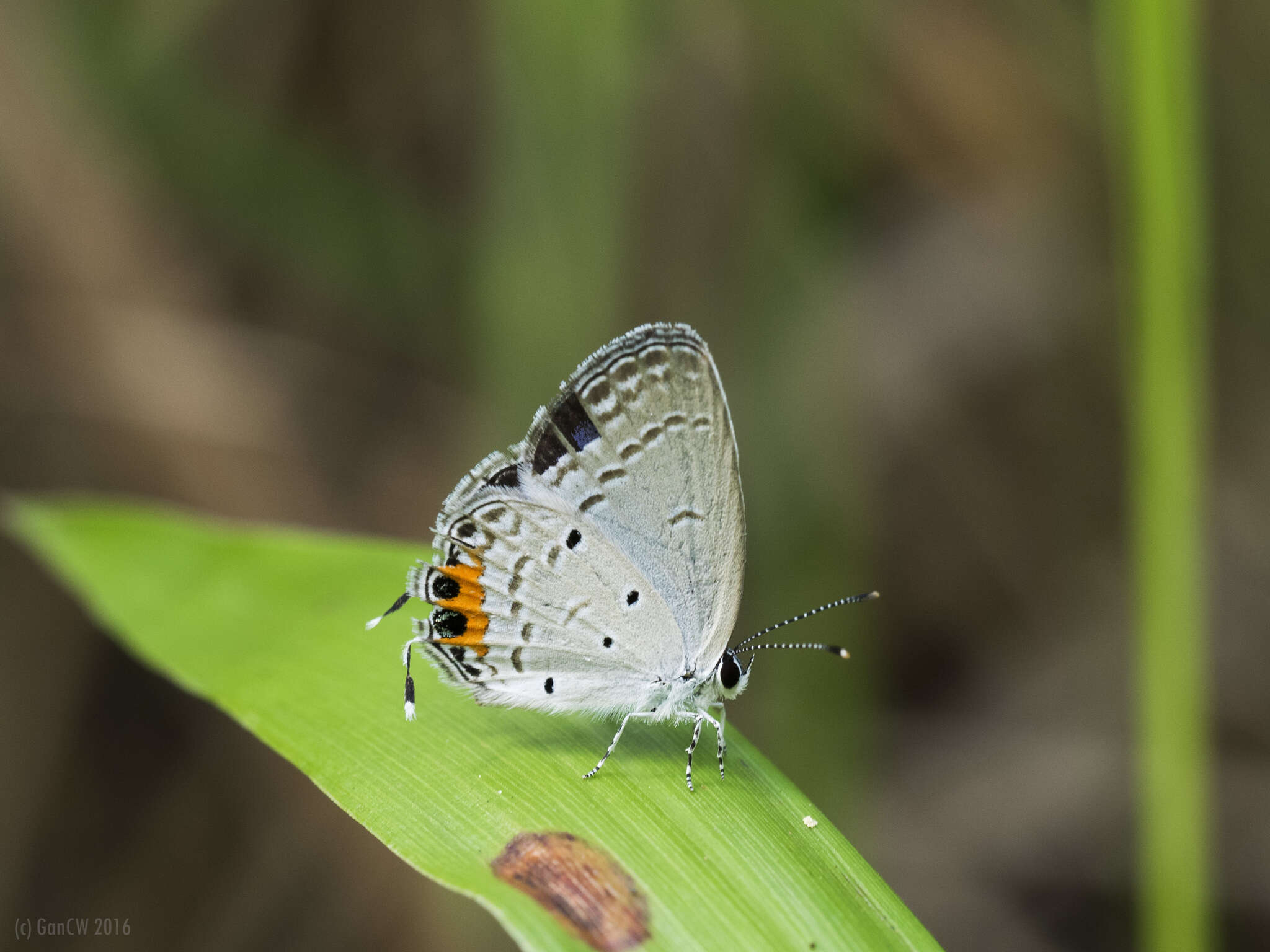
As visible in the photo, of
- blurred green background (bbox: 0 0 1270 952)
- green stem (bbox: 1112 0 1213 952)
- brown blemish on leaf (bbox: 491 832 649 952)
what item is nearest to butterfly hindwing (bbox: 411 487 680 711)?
brown blemish on leaf (bbox: 491 832 649 952)

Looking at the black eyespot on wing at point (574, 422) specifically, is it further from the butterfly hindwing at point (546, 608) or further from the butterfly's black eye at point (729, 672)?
the butterfly's black eye at point (729, 672)

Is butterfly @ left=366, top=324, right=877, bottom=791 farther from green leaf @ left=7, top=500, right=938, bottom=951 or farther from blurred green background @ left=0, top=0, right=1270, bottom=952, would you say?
blurred green background @ left=0, top=0, right=1270, bottom=952

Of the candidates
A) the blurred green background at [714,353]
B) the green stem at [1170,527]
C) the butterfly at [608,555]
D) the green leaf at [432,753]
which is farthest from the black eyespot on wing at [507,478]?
the green stem at [1170,527]

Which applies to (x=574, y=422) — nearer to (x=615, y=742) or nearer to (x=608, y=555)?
(x=608, y=555)

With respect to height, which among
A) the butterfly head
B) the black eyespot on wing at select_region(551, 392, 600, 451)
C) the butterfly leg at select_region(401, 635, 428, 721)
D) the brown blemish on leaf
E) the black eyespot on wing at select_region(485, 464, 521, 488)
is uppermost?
the black eyespot on wing at select_region(551, 392, 600, 451)

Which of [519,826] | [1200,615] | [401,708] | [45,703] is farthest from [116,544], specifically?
[1200,615]

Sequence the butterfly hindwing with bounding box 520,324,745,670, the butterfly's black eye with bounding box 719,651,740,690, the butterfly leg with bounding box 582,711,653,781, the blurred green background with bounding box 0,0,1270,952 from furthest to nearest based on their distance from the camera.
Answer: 1. the blurred green background with bounding box 0,0,1270,952
2. the butterfly's black eye with bounding box 719,651,740,690
3. the butterfly hindwing with bounding box 520,324,745,670
4. the butterfly leg with bounding box 582,711,653,781
